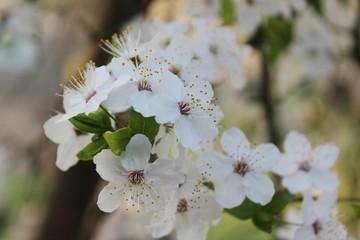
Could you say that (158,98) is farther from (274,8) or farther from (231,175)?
(274,8)

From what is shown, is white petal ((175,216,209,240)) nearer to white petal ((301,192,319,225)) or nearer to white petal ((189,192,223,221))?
white petal ((189,192,223,221))

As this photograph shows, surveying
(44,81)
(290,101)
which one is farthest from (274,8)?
(44,81)

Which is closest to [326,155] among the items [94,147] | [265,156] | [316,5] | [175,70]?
[265,156]

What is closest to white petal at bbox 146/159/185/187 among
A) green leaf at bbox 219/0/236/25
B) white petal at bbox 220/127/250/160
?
white petal at bbox 220/127/250/160

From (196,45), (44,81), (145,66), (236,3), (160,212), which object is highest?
(44,81)

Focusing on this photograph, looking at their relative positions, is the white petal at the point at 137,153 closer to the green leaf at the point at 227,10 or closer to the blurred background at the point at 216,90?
the blurred background at the point at 216,90

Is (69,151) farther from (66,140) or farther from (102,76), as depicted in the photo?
(102,76)
